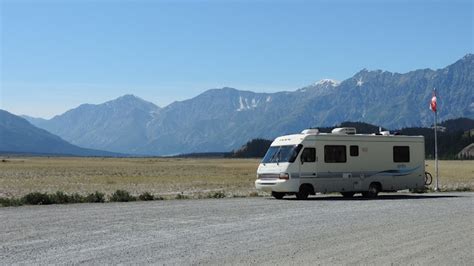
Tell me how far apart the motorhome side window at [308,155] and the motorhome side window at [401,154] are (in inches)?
176

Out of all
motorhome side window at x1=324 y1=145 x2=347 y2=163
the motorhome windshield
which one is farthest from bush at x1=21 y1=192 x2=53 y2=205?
motorhome side window at x1=324 y1=145 x2=347 y2=163

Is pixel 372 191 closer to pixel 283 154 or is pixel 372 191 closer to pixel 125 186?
pixel 283 154

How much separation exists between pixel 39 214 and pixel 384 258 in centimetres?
1187

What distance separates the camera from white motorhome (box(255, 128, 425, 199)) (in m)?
26.7

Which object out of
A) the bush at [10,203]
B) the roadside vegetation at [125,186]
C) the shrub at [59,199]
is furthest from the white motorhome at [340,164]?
the bush at [10,203]

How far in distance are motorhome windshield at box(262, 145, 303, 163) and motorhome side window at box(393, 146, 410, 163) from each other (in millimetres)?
5123

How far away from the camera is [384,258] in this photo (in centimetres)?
1147

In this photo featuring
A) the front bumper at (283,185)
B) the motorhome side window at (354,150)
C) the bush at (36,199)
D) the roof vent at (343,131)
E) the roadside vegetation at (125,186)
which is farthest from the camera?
the roof vent at (343,131)

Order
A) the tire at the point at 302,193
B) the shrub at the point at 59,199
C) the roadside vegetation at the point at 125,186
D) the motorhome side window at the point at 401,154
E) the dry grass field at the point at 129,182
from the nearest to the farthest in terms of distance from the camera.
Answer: the shrub at the point at 59,199
the tire at the point at 302,193
the roadside vegetation at the point at 125,186
the motorhome side window at the point at 401,154
the dry grass field at the point at 129,182

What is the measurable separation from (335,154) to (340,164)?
47 cm

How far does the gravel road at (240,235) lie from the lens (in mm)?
11648

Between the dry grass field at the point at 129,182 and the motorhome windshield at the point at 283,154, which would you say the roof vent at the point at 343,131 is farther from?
the dry grass field at the point at 129,182

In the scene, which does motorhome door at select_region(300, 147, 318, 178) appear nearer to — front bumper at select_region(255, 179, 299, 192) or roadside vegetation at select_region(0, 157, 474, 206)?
front bumper at select_region(255, 179, 299, 192)

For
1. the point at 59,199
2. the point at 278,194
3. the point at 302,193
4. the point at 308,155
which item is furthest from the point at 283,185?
the point at 59,199
